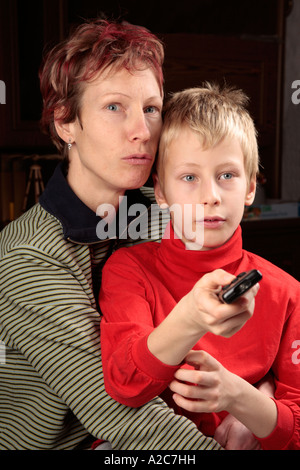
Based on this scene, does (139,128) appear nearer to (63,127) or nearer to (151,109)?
(151,109)

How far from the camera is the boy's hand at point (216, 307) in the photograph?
0.68 m

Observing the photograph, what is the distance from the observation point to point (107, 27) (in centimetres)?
106

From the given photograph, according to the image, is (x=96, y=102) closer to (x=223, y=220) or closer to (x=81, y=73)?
(x=81, y=73)

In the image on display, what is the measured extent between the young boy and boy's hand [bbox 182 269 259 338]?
0.29ft

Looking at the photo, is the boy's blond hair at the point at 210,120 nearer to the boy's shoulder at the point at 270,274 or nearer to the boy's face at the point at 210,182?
the boy's face at the point at 210,182

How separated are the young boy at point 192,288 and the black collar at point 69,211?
0.08 meters

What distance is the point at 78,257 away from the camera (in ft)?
3.42

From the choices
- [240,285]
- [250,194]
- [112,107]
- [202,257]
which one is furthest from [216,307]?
[112,107]

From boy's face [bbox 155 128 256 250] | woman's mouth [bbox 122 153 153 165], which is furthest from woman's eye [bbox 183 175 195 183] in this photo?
woman's mouth [bbox 122 153 153 165]

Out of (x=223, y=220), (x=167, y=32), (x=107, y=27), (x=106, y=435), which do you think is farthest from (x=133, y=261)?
(x=167, y=32)

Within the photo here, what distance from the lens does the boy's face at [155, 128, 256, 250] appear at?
913mm

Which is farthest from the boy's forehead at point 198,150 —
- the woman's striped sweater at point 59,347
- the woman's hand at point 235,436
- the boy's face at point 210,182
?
the woman's hand at point 235,436

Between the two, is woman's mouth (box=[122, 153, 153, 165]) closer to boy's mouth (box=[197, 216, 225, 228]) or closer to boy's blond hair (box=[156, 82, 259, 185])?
boy's blond hair (box=[156, 82, 259, 185])

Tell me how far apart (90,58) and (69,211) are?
0.28 meters
